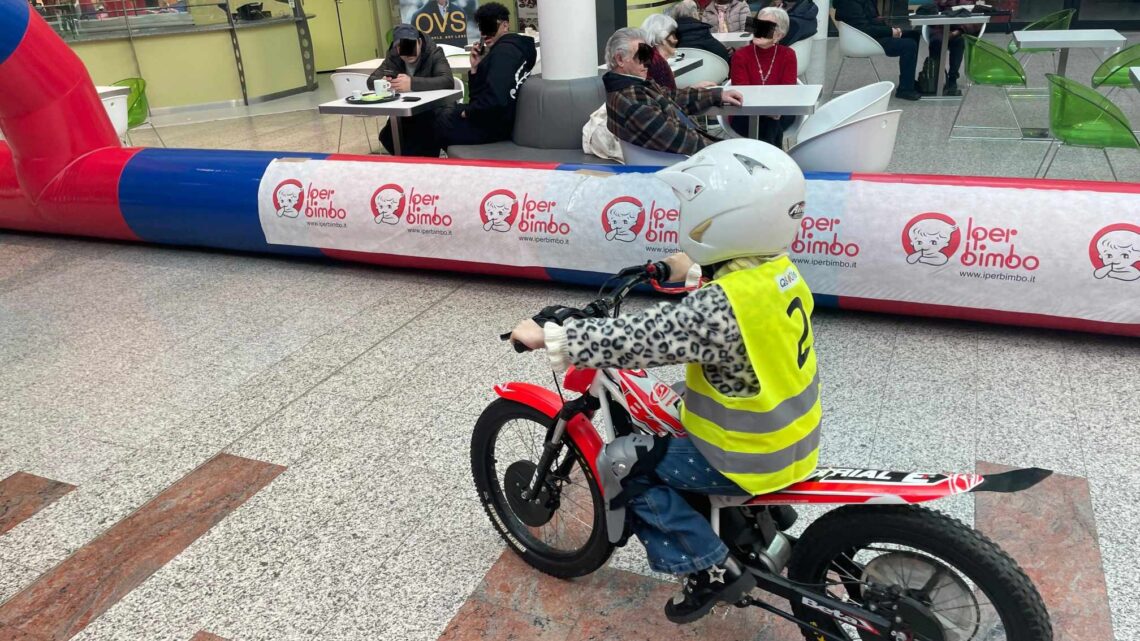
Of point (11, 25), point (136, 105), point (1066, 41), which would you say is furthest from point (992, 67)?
point (136, 105)

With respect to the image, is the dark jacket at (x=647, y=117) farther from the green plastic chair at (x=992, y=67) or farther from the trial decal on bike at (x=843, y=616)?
the green plastic chair at (x=992, y=67)

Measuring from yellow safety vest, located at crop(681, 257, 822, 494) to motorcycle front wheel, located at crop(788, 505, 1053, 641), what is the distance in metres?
0.16

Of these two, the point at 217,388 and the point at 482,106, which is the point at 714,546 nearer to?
the point at 217,388

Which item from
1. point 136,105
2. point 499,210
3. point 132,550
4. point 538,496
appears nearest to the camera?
point 538,496

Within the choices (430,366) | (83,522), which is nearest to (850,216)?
(430,366)

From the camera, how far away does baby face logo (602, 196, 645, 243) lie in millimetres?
4020

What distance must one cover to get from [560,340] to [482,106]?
4345 millimetres

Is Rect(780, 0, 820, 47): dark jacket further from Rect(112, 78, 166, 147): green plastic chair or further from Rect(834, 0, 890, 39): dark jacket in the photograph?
Rect(112, 78, 166, 147): green plastic chair

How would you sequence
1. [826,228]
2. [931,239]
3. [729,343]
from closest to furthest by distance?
[729,343], [931,239], [826,228]

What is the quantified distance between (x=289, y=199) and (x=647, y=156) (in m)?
1.94

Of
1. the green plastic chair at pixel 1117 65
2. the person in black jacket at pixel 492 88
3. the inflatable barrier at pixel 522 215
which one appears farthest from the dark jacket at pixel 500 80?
the green plastic chair at pixel 1117 65

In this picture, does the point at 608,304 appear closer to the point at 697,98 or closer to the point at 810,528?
the point at 810,528

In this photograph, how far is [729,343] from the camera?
5.62ft

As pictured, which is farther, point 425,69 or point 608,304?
point 425,69
